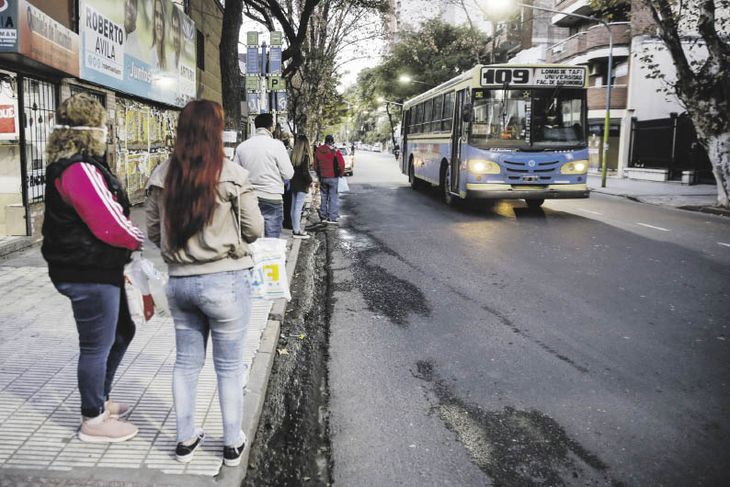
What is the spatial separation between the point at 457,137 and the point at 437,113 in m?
2.86

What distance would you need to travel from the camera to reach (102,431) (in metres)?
3.43

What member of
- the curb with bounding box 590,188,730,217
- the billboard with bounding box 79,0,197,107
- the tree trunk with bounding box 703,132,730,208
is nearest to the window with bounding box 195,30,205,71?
the billboard with bounding box 79,0,197,107

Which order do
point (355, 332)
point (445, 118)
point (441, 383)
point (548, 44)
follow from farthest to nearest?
1. point (548, 44)
2. point (445, 118)
3. point (355, 332)
4. point (441, 383)

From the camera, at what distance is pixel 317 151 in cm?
1269

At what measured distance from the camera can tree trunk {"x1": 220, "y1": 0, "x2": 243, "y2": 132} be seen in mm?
9727

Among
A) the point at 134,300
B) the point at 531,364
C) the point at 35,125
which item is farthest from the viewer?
the point at 35,125

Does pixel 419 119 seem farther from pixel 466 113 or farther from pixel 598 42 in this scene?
pixel 598 42

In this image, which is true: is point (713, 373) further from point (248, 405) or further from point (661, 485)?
point (248, 405)

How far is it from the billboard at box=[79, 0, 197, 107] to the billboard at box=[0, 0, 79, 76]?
0.74 metres

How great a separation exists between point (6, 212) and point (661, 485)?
9.34m

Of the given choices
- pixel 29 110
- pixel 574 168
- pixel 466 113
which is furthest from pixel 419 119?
pixel 29 110

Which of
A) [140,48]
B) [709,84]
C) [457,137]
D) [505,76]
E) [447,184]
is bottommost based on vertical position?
[447,184]

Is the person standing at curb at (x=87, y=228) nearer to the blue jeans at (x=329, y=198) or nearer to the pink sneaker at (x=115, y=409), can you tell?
the pink sneaker at (x=115, y=409)

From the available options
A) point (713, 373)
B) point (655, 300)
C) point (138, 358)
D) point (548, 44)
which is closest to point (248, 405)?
point (138, 358)
